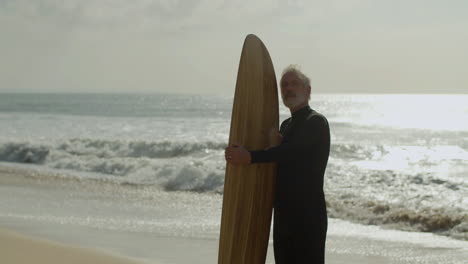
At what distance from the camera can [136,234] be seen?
21.0 feet

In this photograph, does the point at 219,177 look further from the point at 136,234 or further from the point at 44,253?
the point at 44,253

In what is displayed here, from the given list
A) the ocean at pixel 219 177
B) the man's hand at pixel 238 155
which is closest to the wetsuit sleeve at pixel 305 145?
the man's hand at pixel 238 155

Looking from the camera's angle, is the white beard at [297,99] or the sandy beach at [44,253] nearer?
the white beard at [297,99]

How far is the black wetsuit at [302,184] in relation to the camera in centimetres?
277

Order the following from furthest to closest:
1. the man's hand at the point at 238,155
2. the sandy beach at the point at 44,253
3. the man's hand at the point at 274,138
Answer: the sandy beach at the point at 44,253 < the man's hand at the point at 274,138 < the man's hand at the point at 238,155

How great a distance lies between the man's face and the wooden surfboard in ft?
1.24

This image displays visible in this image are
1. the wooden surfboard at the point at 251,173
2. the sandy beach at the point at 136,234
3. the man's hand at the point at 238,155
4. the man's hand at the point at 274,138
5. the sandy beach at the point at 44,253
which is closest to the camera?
the man's hand at the point at 238,155

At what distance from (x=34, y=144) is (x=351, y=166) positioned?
9108 mm

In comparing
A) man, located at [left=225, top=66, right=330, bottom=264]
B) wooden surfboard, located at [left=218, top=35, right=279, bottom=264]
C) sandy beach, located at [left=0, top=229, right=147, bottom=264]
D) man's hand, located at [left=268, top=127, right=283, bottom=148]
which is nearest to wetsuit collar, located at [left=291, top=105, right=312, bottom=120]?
man, located at [left=225, top=66, right=330, bottom=264]

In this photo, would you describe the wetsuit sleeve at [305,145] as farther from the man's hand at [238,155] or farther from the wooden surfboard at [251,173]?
the wooden surfboard at [251,173]

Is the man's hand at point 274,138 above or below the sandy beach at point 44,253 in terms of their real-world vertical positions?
above

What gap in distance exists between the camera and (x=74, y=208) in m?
7.96

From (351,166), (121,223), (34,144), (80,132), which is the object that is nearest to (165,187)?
(121,223)

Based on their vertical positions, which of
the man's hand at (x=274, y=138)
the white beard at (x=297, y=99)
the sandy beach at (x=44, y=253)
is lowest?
the sandy beach at (x=44, y=253)
